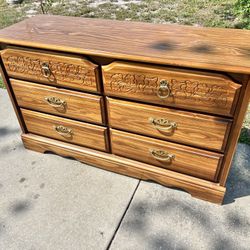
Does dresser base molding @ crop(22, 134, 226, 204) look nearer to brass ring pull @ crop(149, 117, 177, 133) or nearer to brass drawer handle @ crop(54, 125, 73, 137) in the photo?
brass drawer handle @ crop(54, 125, 73, 137)

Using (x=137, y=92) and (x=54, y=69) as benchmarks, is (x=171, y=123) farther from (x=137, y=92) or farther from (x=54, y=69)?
(x=54, y=69)

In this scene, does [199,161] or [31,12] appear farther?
[31,12]

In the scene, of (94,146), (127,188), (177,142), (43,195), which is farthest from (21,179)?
(177,142)

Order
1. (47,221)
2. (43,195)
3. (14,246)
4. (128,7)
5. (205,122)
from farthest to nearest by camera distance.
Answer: (128,7) < (43,195) < (47,221) < (14,246) < (205,122)

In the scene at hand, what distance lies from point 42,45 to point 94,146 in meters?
0.81

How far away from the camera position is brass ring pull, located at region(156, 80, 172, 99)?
4.83ft

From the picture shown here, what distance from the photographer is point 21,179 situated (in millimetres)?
2109

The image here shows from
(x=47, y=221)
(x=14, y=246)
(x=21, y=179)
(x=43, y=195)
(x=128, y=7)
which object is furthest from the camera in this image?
(x=128, y=7)

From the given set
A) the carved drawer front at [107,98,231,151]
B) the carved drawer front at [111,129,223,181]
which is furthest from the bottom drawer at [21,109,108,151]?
the carved drawer front at [107,98,231,151]

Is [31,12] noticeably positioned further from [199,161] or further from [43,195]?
[199,161]

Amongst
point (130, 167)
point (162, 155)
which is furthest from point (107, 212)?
→ point (162, 155)

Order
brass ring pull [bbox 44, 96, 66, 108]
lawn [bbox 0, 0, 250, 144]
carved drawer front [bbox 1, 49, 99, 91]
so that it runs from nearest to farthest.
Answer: carved drawer front [bbox 1, 49, 99, 91] → brass ring pull [bbox 44, 96, 66, 108] → lawn [bbox 0, 0, 250, 144]

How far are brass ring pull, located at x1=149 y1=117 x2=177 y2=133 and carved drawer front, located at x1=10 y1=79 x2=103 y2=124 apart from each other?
1.19 feet

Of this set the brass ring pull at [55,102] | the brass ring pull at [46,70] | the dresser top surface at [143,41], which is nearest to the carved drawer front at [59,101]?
the brass ring pull at [55,102]
